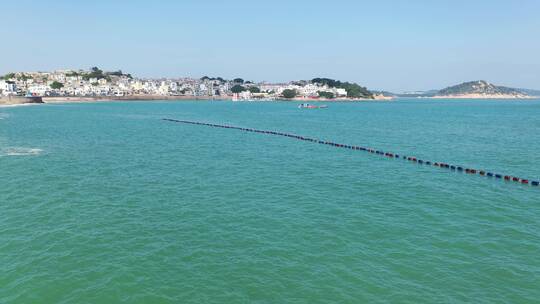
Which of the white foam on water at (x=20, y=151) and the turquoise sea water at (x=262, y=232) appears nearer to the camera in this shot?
the turquoise sea water at (x=262, y=232)

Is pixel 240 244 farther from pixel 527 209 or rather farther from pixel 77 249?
pixel 527 209

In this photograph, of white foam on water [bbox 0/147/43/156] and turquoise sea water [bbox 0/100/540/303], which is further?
white foam on water [bbox 0/147/43/156]

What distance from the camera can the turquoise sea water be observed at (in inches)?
872

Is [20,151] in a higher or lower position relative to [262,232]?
higher

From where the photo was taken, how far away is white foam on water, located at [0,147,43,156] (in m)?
62.8

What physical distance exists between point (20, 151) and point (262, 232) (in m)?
54.5

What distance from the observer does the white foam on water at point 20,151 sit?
62763mm

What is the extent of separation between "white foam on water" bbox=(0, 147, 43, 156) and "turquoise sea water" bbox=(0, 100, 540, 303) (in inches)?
170

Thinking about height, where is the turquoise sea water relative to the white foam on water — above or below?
below

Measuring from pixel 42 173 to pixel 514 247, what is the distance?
5053cm

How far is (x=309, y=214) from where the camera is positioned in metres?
34.8

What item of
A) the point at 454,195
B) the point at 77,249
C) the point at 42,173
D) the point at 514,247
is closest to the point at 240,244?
the point at 77,249

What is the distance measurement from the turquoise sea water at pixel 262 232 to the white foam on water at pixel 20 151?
433 centimetres

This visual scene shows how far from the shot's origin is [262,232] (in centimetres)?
3042
